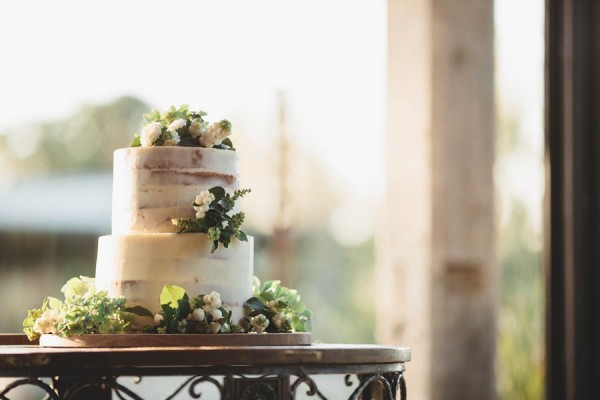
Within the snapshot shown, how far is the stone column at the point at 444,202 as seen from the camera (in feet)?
10.6

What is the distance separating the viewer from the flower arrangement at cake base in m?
2.01

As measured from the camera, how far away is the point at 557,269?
380 cm

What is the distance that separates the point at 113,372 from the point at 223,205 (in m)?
0.51

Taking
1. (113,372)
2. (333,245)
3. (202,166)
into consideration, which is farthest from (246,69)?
(113,372)

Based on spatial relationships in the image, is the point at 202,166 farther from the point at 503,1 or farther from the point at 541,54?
the point at 503,1

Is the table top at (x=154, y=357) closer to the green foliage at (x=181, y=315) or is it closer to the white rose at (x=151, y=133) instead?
the green foliage at (x=181, y=315)

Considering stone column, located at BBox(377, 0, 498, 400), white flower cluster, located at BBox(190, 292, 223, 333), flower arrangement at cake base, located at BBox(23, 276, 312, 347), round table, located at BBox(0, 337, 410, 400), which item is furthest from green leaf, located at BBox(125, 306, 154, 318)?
stone column, located at BBox(377, 0, 498, 400)

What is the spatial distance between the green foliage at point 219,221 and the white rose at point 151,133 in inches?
7.3

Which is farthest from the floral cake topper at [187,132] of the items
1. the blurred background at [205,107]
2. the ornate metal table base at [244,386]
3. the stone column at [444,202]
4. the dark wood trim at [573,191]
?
the blurred background at [205,107]

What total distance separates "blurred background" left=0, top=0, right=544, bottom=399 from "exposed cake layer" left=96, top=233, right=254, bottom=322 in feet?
10.5

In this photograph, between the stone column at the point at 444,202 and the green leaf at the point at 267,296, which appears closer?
the green leaf at the point at 267,296

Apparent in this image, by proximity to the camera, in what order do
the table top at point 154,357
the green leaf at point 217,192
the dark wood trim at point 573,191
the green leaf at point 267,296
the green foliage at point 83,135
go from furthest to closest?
the green foliage at point 83,135
the dark wood trim at point 573,191
the green leaf at point 267,296
the green leaf at point 217,192
the table top at point 154,357

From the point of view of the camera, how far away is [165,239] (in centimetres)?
219

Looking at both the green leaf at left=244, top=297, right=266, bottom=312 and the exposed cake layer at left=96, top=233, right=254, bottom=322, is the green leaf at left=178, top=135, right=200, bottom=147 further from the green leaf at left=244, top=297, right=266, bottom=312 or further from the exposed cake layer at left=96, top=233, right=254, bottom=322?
the green leaf at left=244, top=297, right=266, bottom=312
